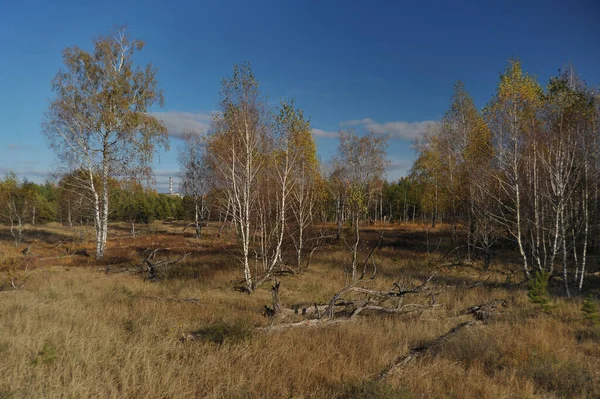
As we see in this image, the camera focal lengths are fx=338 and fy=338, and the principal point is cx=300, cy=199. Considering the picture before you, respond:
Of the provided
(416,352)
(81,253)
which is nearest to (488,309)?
(416,352)

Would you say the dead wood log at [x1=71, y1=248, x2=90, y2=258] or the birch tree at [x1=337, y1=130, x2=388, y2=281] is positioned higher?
the birch tree at [x1=337, y1=130, x2=388, y2=281]

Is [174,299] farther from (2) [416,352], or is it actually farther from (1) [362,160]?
(1) [362,160]

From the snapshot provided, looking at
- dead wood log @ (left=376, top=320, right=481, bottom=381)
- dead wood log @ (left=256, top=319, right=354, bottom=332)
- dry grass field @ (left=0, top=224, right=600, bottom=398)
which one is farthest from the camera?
dead wood log @ (left=256, top=319, right=354, bottom=332)

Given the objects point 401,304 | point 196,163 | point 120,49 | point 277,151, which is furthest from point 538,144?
point 196,163

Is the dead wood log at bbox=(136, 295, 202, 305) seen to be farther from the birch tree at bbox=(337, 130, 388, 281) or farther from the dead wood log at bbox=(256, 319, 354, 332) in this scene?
the birch tree at bbox=(337, 130, 388, 281)

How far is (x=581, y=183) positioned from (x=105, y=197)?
2051cm

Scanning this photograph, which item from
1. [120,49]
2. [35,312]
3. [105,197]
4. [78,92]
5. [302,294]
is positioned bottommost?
[302,294]

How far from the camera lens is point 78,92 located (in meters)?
17.4

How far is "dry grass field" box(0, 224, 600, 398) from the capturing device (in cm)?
403

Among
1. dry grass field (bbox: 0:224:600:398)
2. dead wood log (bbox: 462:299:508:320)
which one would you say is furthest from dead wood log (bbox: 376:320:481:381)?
dead wood log (bbox: 462:299:508:320)

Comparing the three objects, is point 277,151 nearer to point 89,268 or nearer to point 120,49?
point 89,268

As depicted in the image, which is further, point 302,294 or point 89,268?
point 89,268

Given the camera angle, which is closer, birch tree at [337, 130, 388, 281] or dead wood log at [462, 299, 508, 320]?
dead wood log at [462, 299, 508, 320]

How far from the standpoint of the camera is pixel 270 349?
5.20 metres
